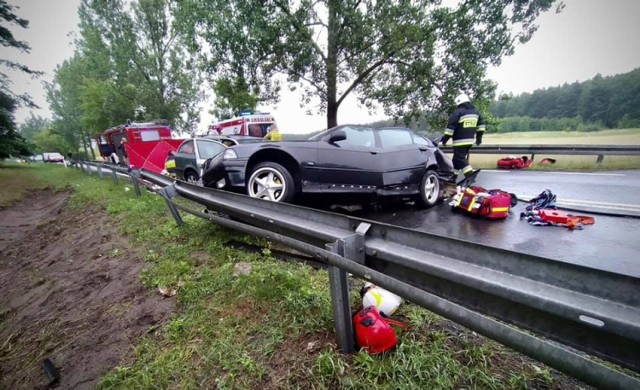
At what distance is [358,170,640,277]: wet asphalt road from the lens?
3.18 m

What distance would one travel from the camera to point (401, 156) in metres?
5.03

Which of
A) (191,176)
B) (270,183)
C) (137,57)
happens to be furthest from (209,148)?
(137,57)

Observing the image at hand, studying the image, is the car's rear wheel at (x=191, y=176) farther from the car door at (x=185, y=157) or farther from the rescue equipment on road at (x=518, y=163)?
the rescue equipment on road at (x=518, y=163)

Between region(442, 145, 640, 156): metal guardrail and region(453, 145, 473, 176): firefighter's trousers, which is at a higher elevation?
region(453, 145, 473, 176): firefighter's trousers

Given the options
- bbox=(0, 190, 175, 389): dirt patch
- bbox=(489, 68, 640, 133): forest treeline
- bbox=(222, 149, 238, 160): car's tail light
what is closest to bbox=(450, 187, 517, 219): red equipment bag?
bbox=(222, 149, 238, 160): car's tail light

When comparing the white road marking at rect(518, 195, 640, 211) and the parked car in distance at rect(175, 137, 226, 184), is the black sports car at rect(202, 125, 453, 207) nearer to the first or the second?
the white road marking at rect(518, 195, 640, 211)

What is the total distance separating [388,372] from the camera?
5.01 ft

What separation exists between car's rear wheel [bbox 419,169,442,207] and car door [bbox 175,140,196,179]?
20.0ft

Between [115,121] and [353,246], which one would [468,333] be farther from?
[115,121]

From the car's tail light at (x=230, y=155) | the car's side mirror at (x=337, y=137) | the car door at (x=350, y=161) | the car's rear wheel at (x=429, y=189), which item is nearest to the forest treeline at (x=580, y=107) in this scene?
the car's rear wheel at (x=429, y=189)

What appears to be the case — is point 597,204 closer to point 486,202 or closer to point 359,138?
point 486,202

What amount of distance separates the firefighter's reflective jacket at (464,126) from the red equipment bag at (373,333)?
5.73 meters

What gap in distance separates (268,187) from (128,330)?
2.49m

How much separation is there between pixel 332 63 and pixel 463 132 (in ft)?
21.6
